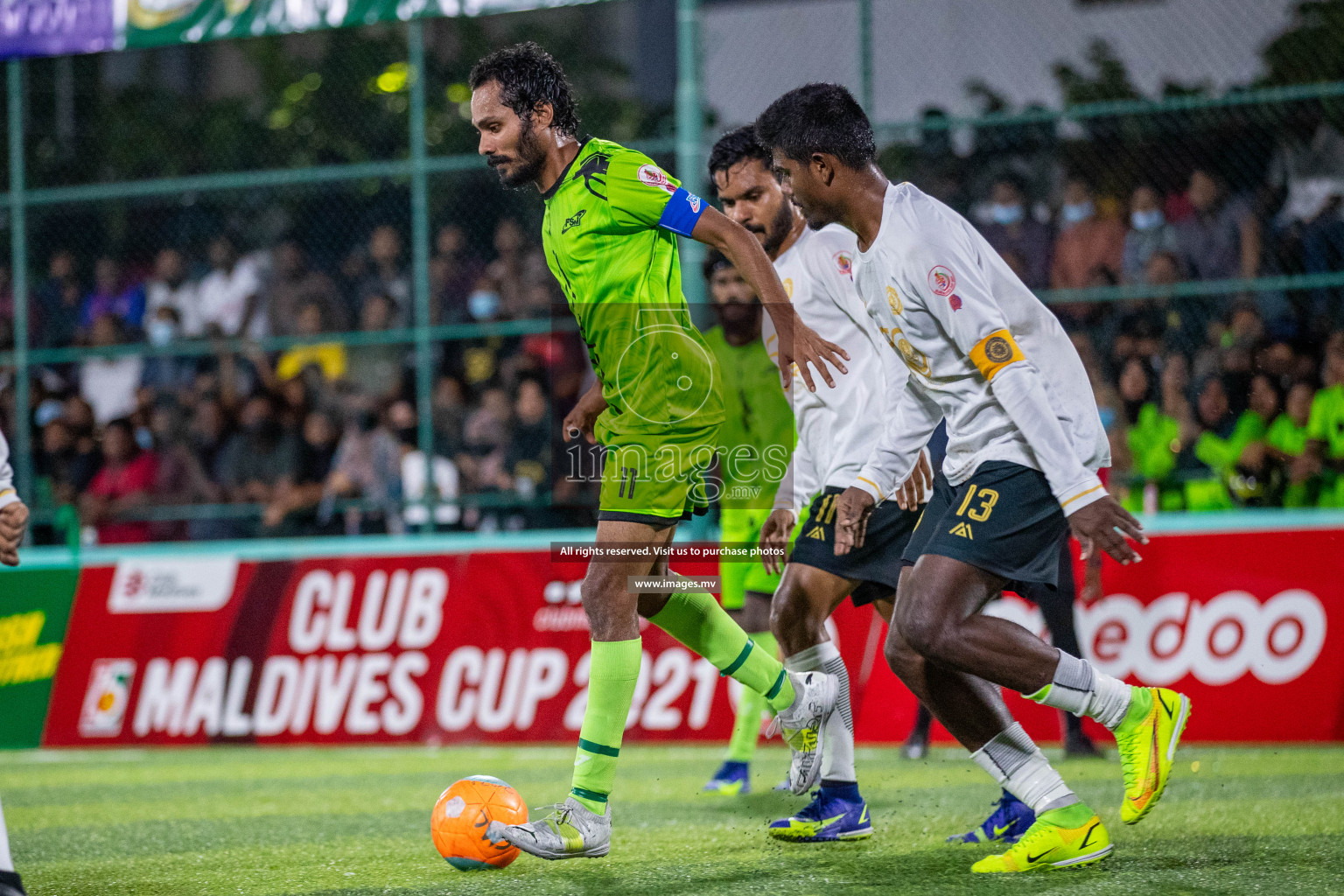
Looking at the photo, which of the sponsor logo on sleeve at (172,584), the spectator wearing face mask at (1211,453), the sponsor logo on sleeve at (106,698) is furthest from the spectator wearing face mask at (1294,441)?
the sponsor logo on sleeve at (106,698)

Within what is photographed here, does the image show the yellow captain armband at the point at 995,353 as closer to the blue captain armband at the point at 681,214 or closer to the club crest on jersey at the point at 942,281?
the club crest on jersey at the point at 942,281

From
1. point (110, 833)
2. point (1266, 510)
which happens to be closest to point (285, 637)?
point (110, 833)

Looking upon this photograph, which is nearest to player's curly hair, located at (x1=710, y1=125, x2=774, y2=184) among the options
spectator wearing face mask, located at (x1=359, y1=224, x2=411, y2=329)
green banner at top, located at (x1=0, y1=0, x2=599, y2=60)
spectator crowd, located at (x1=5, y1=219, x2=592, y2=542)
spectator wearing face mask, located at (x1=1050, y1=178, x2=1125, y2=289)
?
spectator crowd, located at (x1=5, y1=219, x2=592, y2=542)

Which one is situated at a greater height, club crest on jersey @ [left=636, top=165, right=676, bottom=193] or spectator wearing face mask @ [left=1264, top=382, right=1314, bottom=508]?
club crest on jersey @ [left=636, top=165, right=676, bottom=193]

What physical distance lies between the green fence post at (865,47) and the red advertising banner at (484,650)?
11.5 feet

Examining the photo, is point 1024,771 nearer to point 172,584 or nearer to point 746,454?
point 746,454

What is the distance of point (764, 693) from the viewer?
495 cm

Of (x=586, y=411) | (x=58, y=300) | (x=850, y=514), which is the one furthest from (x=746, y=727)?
(x=58, y=300)

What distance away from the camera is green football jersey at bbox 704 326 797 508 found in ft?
21.4

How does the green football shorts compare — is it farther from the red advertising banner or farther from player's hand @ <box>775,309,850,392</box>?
the red advertising banner

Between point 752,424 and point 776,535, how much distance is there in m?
1.17

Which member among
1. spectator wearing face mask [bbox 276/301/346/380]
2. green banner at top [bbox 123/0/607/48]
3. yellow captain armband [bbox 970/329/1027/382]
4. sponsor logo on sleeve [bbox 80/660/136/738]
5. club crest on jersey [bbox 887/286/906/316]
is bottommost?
sponsor logo on sleeve [bbox 80/660/136/738]

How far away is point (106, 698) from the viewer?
940cm

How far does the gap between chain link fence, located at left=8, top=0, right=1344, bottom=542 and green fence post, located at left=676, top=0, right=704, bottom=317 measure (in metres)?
0.56
